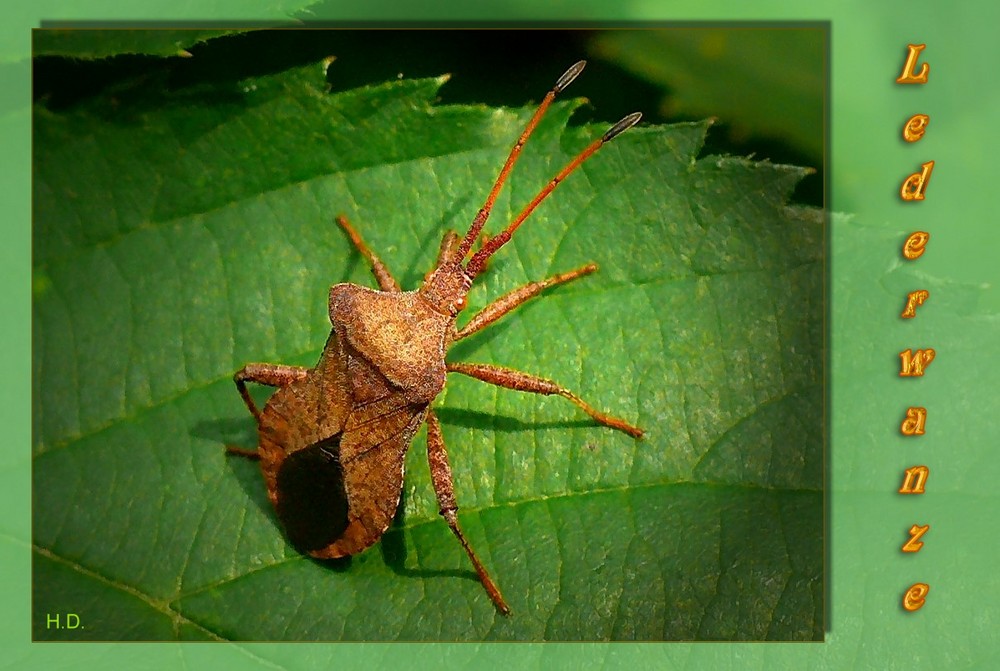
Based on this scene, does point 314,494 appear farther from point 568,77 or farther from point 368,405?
point 568,77

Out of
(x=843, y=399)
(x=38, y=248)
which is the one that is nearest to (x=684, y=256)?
(x=843, y=399)

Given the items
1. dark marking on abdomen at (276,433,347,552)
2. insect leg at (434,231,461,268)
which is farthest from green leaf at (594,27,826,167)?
dark marking on abdomen at (276,433,347,552)

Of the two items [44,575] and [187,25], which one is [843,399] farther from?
[44,575]

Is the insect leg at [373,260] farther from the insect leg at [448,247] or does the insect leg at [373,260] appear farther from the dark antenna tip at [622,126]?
the dark antenna tip at [622,126]

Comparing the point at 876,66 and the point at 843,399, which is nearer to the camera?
the point at 843,399

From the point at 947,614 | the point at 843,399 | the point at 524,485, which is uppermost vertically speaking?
the point at 843,399

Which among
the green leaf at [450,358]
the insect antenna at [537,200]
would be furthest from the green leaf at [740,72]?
the insect antenna at [537,200]

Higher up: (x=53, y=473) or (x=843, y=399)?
(x=843, y=399)
